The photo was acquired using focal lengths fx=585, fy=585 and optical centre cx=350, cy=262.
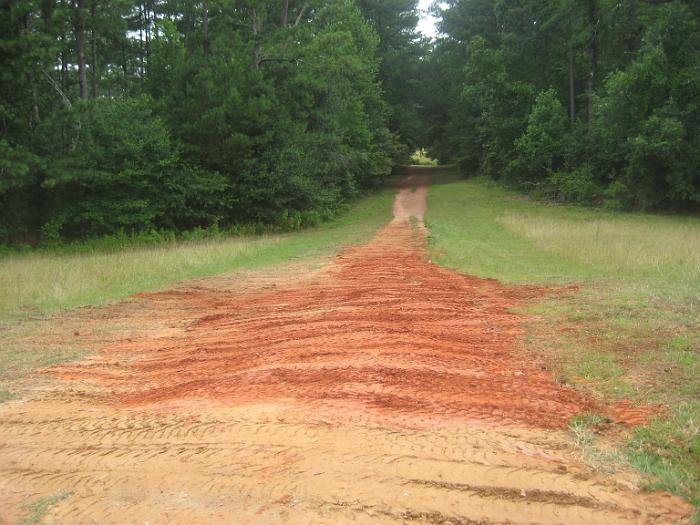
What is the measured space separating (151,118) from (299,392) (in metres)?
25.2

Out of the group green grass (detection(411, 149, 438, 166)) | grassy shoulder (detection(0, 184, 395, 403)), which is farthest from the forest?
green grass (detection(411, 149, 438, 166))

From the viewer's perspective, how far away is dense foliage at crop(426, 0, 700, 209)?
100 feet

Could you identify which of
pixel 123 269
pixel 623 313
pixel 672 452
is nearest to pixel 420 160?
pixel 123 269

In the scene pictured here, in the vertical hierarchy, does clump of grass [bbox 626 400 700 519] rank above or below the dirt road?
above

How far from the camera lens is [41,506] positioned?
4.05 m

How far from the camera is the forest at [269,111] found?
25875 mm

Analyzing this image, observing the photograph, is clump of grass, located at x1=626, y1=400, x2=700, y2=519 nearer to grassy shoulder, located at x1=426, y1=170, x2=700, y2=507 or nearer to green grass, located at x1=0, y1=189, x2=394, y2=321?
grassy shoulder, located at x1=426, y1=170, x2=700, y2=507

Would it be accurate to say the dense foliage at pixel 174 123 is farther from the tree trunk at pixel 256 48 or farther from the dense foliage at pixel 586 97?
the dense foliage at pixel 586 97

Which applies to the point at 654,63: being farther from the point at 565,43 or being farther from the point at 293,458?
the point at 293,458

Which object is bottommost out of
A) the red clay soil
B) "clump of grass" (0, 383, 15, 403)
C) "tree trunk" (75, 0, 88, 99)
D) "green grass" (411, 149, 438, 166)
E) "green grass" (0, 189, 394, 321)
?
"green grass" (0, 189, 394, 321)

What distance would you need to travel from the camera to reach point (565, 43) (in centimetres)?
4109

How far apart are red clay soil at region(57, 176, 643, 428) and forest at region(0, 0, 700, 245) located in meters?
17.2

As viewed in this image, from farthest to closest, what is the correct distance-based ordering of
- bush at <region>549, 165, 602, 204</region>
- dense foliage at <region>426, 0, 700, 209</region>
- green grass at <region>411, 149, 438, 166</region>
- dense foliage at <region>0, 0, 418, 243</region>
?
green grass at <region>411, 149, 438, 166</region>
bush at <region>549, 165, 602, 204</region>
dense foliage at <region>426, 0, 700, 209</region>
dense foliage at <region>0, 0, 418, 243</region>

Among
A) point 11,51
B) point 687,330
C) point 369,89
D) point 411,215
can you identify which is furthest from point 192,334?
point 369,89
